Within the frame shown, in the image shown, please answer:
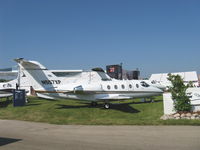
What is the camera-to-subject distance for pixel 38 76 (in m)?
19.7

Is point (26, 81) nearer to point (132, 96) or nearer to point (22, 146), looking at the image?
point (132, 96)

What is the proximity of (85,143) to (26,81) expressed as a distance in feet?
44.1

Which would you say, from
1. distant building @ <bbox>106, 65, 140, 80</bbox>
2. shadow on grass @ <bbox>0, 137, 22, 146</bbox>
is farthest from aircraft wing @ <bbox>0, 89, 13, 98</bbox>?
distant building @ <bbox>106, 65, 140, 80</bbox>

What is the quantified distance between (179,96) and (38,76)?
12.3m

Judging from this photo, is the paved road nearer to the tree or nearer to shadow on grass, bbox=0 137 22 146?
shadow on grass, bbox=0 137 22 146

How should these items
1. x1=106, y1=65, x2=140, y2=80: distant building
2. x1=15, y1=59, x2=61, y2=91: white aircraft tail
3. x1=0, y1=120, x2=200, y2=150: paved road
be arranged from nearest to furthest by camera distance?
x1=0, y1=120, x2=200, y2=150: paved road < x1=15, y1=59, x2=61, y2=91: white aircraft tail < x1=106, y1=65, x2=140, y2=80: distant building

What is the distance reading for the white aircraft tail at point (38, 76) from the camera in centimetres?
1931

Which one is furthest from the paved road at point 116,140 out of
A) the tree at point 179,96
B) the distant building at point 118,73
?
the distant building at point 118,73

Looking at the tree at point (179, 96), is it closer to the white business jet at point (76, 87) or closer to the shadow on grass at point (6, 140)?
the white business jet at point (76, 87)

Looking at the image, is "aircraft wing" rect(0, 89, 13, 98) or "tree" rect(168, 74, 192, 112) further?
"aircraft wing" rect(0, 89, 13, 98)

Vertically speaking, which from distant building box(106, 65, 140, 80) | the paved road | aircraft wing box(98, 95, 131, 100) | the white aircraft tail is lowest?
the paved road

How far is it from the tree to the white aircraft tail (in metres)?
10.5

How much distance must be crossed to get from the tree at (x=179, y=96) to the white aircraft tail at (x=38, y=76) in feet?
34.6

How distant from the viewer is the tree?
14.6 meters
